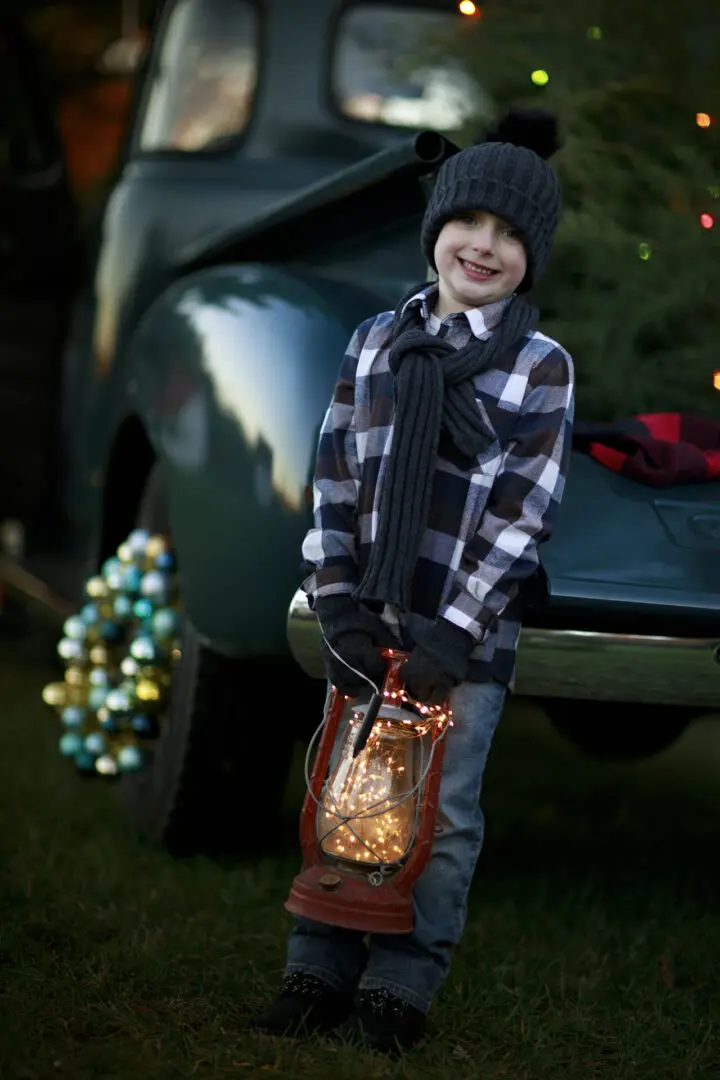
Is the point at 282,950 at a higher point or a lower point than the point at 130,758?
lower

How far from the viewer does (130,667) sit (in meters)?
4.00

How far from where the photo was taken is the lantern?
279 cm

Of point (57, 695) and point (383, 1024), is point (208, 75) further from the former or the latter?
point (383, 1024)

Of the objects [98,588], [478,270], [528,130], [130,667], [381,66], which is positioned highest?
[381,66]

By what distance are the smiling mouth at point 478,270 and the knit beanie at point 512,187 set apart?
0.07 metres

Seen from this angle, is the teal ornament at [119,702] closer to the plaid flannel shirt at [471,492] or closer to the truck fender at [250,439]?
the truck fender at [250,439]

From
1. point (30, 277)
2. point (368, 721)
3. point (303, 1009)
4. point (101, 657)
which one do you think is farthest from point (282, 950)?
point (30, 277)

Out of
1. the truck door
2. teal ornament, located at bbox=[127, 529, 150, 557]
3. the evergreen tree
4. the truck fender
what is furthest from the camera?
the truck door

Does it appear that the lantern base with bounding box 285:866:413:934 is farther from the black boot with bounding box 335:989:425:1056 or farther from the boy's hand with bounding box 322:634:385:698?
the boy's hand with bounding box 322:634:385:698

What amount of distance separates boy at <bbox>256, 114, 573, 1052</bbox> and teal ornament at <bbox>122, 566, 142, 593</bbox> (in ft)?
3.73

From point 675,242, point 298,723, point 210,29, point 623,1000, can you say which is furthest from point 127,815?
point 210,29

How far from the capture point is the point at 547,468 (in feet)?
9.29

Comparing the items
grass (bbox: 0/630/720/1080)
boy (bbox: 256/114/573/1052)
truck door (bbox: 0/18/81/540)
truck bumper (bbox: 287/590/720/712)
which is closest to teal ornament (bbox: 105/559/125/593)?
grass (bbox: 0/630/720/1080)

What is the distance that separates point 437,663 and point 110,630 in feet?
5.36
